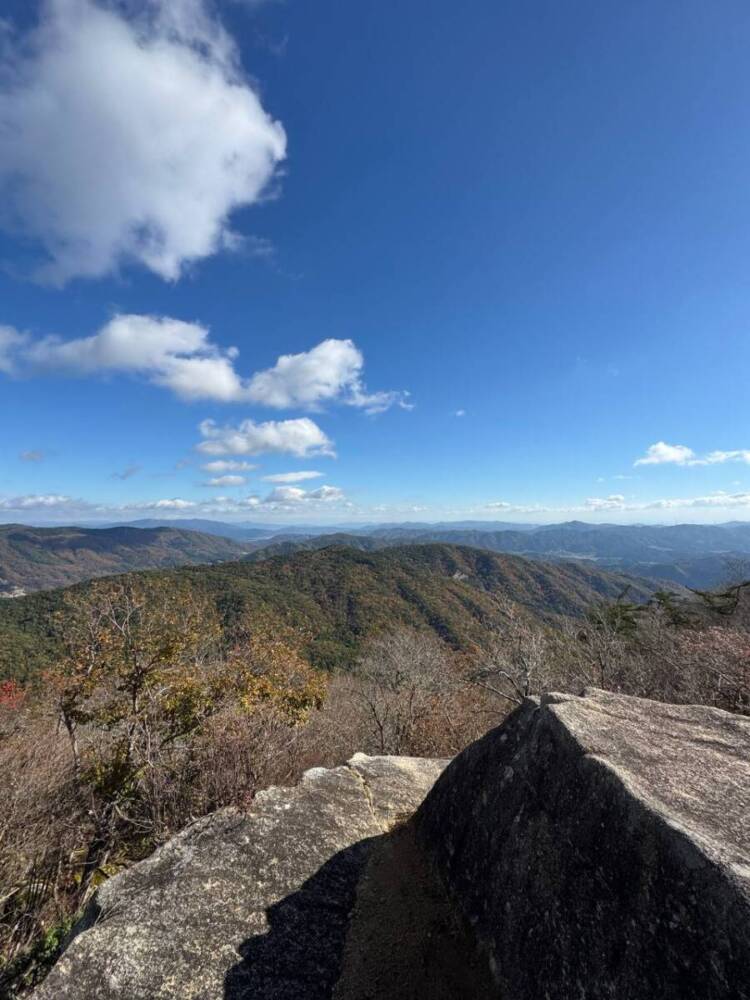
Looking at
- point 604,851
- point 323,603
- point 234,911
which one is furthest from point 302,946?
point 323,603

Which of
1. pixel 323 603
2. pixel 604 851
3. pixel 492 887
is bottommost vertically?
pixel 323 603

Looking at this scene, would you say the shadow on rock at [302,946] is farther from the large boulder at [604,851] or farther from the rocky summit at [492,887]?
the large boulder at [604,851]

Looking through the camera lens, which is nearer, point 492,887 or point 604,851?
point 604,851

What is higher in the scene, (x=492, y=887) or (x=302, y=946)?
(x=492, y=887)

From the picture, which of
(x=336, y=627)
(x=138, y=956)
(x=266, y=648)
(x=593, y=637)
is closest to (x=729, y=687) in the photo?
(x=593, y=637)

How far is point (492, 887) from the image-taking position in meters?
6.16

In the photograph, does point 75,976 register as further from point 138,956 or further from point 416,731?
point 416,731

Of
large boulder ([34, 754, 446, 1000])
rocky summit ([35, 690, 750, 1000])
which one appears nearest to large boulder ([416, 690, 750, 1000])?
rocky summit ([35, 690, 750, 1000])

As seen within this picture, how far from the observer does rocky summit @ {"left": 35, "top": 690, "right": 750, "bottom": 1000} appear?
430 centimetres

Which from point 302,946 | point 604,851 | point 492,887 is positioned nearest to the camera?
point 604,851

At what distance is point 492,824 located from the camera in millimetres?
6758

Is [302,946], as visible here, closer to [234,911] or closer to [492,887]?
[234,911]

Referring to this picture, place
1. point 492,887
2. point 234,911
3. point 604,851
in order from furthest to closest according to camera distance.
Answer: point 234,911
point 492,887
point 604,851

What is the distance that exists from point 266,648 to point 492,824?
1280cm
